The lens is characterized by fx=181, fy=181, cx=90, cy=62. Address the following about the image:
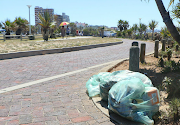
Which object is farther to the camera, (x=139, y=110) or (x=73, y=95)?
(x=73, y=95)

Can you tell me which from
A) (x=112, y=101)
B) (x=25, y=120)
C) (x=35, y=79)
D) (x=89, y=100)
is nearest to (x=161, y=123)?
(x=112, y=101)

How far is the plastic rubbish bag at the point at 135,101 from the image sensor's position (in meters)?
3.04

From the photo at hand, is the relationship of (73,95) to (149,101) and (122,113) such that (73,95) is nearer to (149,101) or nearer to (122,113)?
(122,113)

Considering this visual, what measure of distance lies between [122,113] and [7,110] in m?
2.31

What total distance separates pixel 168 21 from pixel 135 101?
3303mm

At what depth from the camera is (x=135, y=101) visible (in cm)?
315

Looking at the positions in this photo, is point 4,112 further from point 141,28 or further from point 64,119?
point 141,28

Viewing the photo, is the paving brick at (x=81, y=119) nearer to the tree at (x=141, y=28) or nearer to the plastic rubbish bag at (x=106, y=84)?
the plastic rubbish bag at (x=106, y=84)

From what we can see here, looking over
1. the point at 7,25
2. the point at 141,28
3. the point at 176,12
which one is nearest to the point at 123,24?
the point at 141,28

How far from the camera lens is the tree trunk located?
17.5ft

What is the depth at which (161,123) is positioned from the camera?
10.1ft

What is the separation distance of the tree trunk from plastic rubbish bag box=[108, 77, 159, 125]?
9.12 ft

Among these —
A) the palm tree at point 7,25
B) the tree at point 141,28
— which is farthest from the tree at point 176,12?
the tree at point 141,28

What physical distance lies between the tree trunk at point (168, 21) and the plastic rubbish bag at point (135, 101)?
109 inches
